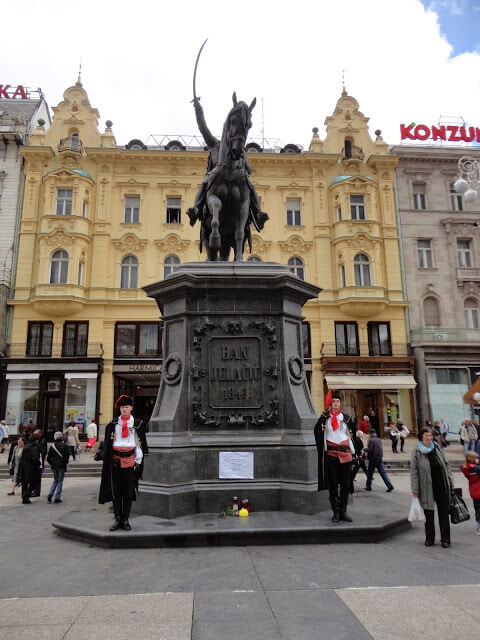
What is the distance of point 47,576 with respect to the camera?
4730 mm

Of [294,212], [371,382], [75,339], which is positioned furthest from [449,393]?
[75,339]

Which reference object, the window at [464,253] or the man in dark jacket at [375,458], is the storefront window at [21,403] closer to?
the man in dark jacket at [375,458]

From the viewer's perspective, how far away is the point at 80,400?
27453 mm

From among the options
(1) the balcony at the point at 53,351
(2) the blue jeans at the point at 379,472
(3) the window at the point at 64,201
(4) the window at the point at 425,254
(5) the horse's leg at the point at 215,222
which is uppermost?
(3) the window at the point at 64,201

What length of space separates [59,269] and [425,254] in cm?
2417

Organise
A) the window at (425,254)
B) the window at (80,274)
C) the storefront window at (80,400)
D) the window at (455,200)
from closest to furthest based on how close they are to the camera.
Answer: the storefront window at (80,400)
the window at (80,274)
the window at (425,254)
the window at (455,200)

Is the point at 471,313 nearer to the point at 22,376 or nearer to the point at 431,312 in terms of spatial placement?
the point at 431,312

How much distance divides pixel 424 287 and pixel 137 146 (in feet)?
73.5

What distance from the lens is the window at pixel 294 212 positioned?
32.1 meters

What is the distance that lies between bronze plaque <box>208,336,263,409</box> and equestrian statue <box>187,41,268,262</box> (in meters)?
1.85

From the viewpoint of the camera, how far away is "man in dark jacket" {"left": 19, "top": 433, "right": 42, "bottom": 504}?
10.2m

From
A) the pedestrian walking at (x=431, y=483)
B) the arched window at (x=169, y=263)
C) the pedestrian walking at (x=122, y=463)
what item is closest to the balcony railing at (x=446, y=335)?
the arched window at (x=169, y=263)

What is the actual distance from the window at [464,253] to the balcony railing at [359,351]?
25.2 ft

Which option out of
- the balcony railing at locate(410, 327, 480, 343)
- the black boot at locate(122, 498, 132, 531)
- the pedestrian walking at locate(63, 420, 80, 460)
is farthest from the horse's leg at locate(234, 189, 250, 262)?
the balcony railing at locate(410, 327, 480, 343)
